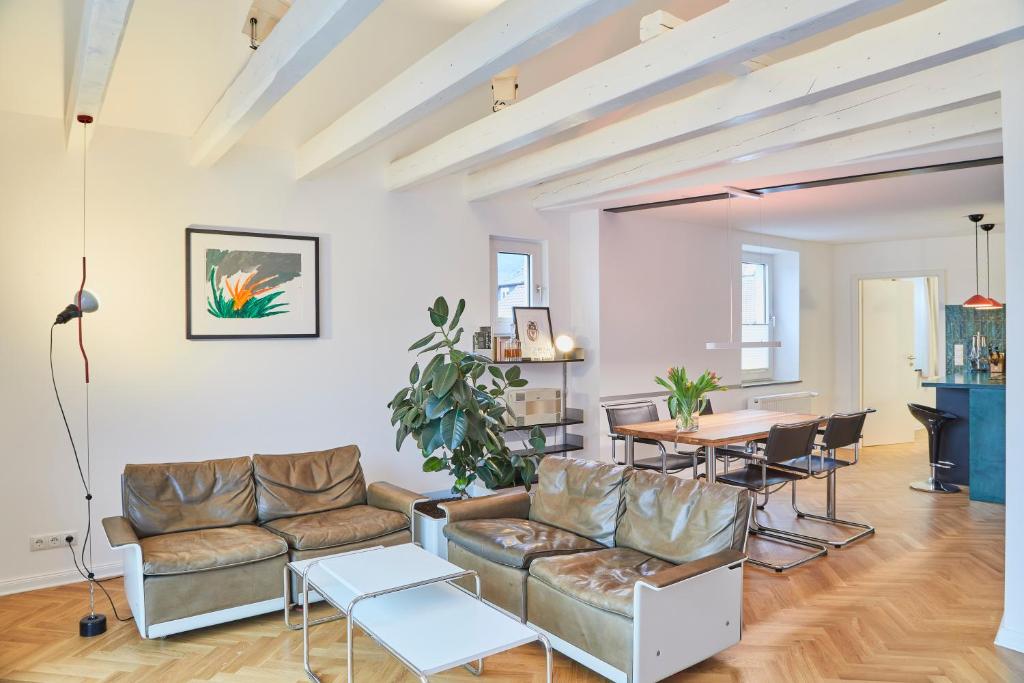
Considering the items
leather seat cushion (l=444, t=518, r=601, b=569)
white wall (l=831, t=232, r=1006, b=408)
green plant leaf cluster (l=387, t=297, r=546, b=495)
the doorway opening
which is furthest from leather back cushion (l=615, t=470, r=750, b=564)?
the doorway opening

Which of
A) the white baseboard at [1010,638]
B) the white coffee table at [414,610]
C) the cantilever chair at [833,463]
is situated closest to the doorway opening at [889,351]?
the cantilever chair at [833,463]

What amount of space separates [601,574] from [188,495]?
2.36 m

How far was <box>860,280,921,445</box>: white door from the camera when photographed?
9.29m

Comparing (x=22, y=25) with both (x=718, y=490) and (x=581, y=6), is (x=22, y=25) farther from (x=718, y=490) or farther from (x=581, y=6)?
(x=718, y=490)

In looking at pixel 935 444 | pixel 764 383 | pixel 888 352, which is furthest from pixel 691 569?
pixel 888 352

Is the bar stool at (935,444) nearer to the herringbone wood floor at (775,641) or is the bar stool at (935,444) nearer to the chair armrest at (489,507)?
the herringbone wood floor at (775,641)

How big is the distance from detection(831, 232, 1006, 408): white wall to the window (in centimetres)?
506

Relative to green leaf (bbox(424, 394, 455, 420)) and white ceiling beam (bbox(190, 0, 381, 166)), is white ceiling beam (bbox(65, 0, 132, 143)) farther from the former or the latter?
green leaf (bbox(424, 394, 455, 420))

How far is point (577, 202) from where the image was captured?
5.93m

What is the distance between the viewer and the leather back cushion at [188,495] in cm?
385

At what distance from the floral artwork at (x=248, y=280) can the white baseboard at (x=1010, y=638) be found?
4420mm

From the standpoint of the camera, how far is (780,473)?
201 inches

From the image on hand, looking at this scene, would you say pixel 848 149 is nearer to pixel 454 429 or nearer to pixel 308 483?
pixel 454 429

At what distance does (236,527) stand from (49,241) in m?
1.98
